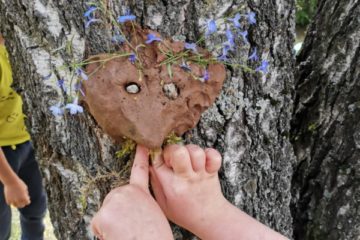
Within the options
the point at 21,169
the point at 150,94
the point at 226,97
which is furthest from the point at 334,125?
the point at 21,169

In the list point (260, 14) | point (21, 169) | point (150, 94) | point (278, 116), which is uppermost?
point (260, 14)

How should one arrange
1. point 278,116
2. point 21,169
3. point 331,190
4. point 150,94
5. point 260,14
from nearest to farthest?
point 150,94 → point 260,14 → point 278,116 → point 331,190 → point 21,169

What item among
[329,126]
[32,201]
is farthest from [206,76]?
[32,201]

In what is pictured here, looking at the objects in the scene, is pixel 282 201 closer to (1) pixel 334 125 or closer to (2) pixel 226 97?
(1) pixel 334 125

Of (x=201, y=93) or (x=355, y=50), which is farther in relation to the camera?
(x=355, y=50)

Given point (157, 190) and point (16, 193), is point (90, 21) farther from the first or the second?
point (16, 193)

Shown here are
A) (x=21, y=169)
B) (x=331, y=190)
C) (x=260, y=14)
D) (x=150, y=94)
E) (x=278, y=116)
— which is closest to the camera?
(x=150, y=94)

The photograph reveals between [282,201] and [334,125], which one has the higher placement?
[334,125]
